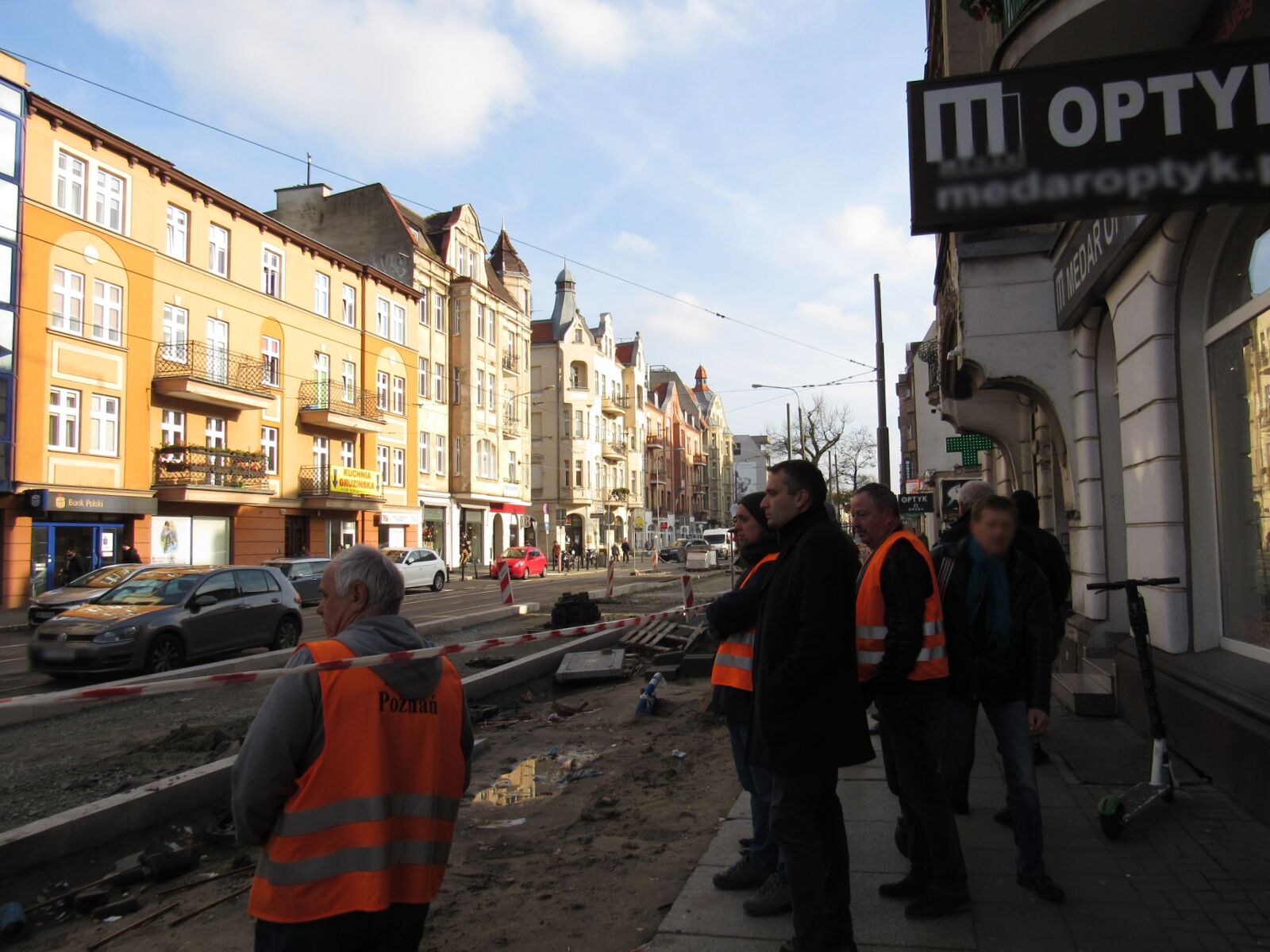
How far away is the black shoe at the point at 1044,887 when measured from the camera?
12.5 ft

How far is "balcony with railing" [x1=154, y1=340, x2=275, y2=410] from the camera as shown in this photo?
28.2 m

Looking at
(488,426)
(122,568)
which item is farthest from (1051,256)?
(488,426)

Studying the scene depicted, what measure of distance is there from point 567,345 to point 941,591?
62.5 meters

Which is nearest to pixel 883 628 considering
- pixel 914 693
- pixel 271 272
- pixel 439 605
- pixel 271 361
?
pixel 914 693

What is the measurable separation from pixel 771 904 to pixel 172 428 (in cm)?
2946

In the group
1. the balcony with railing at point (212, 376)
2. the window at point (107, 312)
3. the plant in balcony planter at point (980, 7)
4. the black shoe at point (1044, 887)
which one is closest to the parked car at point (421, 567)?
the balcony with railing at point (212, 376)

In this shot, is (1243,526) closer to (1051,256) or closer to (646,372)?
(1051,256)

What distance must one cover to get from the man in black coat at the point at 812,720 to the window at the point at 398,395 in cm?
4059

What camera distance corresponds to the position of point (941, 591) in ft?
13.9

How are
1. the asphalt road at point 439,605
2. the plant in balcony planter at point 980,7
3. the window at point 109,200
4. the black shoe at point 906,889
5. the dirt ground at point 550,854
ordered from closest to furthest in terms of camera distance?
the black shoe at point 906,889 < the dirt ground at point 550,854 < the plant in balcony planter at point 980,7 < the asphalt road at point 439,605 < the window at point 109,200

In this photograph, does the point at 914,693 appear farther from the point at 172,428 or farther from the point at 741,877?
the point at 172,428

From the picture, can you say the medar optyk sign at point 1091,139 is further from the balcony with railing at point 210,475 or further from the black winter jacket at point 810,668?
the balcony with railing at point 210,475

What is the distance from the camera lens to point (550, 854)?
518 cm

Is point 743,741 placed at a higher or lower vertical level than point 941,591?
lower
